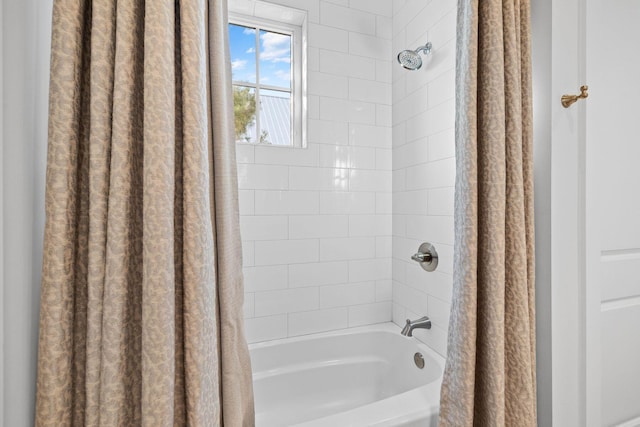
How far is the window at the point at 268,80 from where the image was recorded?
1.72 m

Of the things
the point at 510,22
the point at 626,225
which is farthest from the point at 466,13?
the point at 626,225

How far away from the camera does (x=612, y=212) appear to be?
101 cm

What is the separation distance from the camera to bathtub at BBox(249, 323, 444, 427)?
152cm

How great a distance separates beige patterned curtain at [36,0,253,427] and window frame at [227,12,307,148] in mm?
1138

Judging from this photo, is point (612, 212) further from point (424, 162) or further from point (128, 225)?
point (128, 225)

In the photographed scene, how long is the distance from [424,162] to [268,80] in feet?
3.33

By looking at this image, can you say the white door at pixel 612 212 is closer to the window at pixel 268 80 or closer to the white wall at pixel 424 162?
the white wall at pixel 424 162

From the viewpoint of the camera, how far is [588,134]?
0.95 metres

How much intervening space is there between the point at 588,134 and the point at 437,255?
0.71 m

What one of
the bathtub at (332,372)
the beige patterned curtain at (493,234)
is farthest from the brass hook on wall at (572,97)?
the bathtub at (332,372)

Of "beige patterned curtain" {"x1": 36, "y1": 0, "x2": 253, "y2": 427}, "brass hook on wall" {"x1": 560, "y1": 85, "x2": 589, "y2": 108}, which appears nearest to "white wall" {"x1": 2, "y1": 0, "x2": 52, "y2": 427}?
"beige patterned curtain" {"x1": 36, "y1": 0, "x2": 253, "y2": 427}

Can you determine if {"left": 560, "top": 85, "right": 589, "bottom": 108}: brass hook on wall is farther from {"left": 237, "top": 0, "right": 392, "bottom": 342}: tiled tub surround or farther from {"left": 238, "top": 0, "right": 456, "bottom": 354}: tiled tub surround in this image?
{"left": 237, "top": 0, "right": 392, "bottom": 342}: tiled tub surround

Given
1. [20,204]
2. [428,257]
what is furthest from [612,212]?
[20,204]

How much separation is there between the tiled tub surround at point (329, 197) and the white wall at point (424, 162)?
3.8 inches
